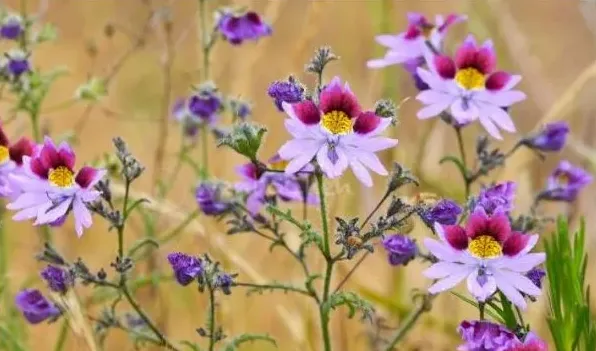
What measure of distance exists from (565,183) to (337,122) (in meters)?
0.52

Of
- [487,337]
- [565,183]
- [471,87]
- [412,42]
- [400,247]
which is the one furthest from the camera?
[565,183]

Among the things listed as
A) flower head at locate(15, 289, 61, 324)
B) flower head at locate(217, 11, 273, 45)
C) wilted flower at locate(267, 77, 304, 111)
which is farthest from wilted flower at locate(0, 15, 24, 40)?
wilted flower at locate(267, 77, 304, 111)

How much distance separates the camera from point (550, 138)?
1408 millimetres

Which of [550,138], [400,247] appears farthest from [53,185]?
[550,138]

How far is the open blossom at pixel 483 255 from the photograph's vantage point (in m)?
0.99

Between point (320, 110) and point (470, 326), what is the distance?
0.25m

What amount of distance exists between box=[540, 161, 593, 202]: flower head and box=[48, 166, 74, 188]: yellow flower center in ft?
2.04

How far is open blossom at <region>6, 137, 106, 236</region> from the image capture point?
1.08 meters

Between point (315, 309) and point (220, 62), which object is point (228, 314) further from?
point (220, 62)

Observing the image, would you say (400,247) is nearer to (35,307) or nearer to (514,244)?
→ (514,244)

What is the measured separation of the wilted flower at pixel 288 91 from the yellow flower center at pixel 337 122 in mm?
33

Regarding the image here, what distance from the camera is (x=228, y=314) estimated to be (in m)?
1.65

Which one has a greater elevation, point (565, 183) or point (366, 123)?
point (565, 183)

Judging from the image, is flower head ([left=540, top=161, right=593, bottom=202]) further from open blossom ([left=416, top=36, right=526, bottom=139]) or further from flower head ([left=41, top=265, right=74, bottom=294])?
flower head ([left=41, top=265, right=74, bottom=294])
